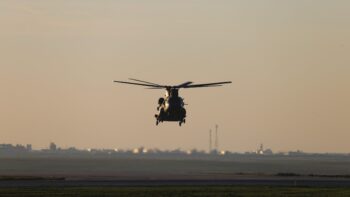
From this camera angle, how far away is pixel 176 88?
78.5m

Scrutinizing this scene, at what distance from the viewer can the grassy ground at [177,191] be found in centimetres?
6669

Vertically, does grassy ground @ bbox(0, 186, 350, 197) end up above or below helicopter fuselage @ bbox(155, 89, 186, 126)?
below

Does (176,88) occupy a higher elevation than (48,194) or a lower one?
higher

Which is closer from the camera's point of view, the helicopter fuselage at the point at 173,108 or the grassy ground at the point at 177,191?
the grassy ground at the point at 177,191

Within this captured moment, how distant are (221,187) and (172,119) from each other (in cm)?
865

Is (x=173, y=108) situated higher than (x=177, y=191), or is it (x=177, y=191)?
(x=173, y=108)

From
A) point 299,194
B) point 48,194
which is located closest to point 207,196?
point 299,194

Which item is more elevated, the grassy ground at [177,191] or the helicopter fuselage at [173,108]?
the helicopter fuselage at [173,108]

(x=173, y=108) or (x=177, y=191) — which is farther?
(x=173, y=108)

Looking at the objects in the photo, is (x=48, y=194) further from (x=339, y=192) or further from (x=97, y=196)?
(x=339, y=192)

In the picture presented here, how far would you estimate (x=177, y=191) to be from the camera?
69.4 metres

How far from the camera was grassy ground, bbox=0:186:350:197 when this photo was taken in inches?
2625

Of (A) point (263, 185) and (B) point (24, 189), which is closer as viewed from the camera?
(B) point (24, 189)

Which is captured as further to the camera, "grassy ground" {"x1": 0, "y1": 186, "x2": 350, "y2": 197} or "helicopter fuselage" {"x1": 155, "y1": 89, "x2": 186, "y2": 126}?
"helicopter fuselage" {"x1": 155, "y1": 89, "x2": 186, "y2": 126}
